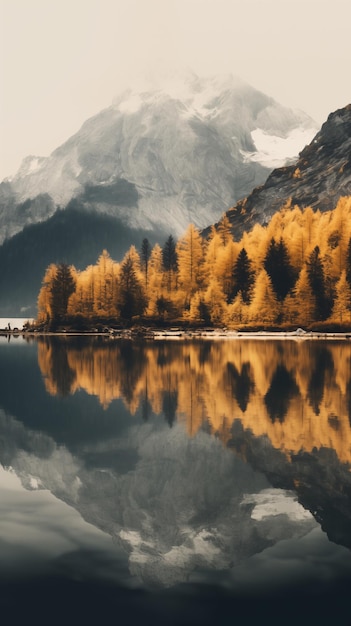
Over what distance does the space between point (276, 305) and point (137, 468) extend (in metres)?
99.6

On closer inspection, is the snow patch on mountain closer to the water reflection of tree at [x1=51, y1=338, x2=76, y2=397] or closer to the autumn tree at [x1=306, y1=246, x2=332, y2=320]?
the water reflection of tree at [x1=51, y1=338, x2=76, y2=397]

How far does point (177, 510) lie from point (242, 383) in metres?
25.3

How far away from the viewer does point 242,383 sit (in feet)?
133

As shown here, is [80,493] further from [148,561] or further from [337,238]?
[337,238]

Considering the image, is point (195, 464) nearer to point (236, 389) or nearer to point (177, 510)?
point (177, 510)

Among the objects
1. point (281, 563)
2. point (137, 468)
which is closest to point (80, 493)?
point (137, 468)

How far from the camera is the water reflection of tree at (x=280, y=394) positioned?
29.0 m

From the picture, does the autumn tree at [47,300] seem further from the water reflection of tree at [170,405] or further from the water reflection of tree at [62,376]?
the water reflection of tree at [170,405]

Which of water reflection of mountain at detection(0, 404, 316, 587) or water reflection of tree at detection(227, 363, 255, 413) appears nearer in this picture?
water reflection of mountain at detection(0, 404, 316, 587)

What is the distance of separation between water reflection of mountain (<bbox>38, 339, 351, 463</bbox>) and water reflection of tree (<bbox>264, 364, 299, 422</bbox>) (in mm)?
44

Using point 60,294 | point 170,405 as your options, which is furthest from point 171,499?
point 60,294

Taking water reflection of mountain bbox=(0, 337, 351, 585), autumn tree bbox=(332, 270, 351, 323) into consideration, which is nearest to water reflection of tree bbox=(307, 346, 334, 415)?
water reflection of mountain bbox=(0, 337, 351, 585)

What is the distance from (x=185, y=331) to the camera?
125 metres

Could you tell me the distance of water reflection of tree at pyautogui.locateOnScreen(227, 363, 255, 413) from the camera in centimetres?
3350
